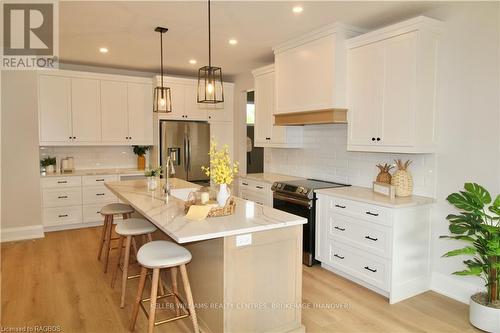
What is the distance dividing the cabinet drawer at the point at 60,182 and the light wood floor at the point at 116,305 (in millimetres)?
1420

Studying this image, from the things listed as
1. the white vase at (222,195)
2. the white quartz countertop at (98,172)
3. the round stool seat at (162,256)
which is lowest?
the round stool seat at (162,256)

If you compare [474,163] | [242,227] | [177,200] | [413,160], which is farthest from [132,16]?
[474,163]

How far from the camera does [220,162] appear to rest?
2553 mm

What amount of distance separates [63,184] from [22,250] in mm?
1179

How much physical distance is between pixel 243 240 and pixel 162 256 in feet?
1.83

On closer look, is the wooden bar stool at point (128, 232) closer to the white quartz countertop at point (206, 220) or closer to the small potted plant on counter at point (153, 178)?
the white quartz countertop at point (206, 220)

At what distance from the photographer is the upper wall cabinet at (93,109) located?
17.7ft

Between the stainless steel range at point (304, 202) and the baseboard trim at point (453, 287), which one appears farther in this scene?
the stainless steel range at point (304, 202)

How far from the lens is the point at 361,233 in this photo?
3.39 m

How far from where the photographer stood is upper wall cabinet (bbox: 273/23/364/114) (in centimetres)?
376

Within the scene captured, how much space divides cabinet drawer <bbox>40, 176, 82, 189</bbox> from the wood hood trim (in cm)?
319

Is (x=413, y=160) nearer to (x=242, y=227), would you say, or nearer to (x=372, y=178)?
(x=372, y=178)

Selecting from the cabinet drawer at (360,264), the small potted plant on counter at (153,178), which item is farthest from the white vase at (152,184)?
the cabinet drawer at (360,264)

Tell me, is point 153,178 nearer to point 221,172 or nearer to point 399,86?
point 221,172
